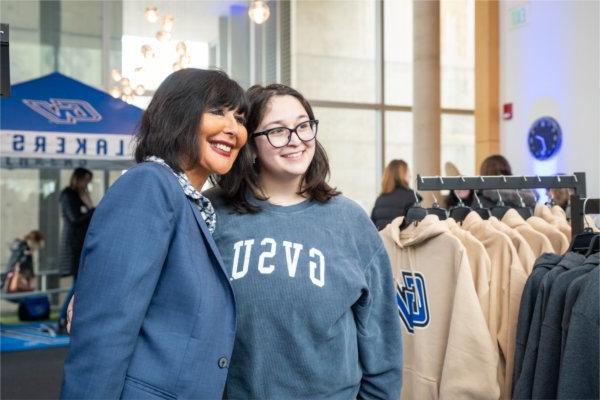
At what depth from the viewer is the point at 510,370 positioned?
2.11 m

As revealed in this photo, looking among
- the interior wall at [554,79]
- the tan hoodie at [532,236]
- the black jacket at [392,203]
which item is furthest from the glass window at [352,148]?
the tan hoodie at [532,236]

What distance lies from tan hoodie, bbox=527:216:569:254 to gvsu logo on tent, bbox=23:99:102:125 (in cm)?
433

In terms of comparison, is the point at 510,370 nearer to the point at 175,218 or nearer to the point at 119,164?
the point at 175,218

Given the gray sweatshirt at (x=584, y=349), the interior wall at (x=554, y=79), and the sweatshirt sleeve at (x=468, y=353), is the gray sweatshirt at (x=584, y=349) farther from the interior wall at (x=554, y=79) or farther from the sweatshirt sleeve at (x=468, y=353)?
the interior wall at (x=554, y=79)

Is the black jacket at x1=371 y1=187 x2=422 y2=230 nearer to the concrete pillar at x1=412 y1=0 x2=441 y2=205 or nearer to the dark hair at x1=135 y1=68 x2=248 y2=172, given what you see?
the concrete pillar at x1=412 y1=0 x2=441 y2=205

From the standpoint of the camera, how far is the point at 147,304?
1.25 m

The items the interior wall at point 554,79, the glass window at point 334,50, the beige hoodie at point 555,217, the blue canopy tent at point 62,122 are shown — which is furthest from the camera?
the glass window at point 334,50

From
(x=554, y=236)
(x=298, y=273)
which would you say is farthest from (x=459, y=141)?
Result: (x=298, y=273)

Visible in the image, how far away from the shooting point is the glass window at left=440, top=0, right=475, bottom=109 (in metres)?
11.2

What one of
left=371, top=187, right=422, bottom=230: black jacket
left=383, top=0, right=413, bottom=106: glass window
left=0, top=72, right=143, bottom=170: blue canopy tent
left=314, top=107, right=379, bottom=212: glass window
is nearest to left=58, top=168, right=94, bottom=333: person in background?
A: left=0, top=72, right=143, bottom=170: blue canopy tent

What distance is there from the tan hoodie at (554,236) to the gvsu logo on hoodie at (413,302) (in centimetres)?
52

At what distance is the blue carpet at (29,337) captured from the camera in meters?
6.09

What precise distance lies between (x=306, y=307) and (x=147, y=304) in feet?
1.36

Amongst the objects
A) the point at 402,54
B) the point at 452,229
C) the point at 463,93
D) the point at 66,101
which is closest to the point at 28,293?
the point at 66,101
